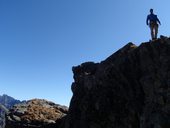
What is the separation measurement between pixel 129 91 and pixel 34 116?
66.8ft

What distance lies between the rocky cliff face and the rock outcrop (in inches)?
323

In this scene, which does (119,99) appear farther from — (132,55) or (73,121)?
(73,121)

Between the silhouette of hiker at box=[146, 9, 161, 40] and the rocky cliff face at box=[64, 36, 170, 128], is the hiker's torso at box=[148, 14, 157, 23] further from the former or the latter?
the rocky cliff face at box=[64, 36, 170, 128]

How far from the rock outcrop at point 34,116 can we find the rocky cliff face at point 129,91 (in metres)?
8.20

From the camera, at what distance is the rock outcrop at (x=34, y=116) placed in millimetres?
47844

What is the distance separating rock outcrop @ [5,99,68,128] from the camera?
47.8 metres

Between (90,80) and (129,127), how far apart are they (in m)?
9.05

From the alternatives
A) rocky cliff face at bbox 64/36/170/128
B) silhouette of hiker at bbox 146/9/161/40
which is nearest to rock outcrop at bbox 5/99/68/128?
rocky cliff face at bbox 64/36/170/128

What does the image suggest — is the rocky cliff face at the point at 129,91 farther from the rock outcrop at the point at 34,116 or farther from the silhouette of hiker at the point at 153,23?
the rock outcrop at the point at 34,116

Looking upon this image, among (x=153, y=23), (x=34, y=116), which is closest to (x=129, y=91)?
(x=153, y=23)

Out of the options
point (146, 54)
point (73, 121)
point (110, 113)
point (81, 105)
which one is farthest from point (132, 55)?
point (73, 121)

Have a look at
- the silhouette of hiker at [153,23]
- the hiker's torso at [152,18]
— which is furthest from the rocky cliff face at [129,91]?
the hiker's torso at [152,18]

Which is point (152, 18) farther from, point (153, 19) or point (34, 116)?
point (34, 116)

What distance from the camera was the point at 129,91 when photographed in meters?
35.0
